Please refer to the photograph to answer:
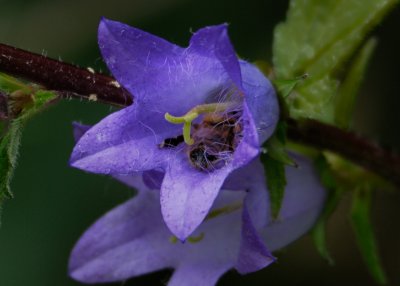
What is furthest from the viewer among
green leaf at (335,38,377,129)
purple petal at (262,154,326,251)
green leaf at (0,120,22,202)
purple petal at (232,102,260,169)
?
Answer: green leaf at (335,38,377,129)

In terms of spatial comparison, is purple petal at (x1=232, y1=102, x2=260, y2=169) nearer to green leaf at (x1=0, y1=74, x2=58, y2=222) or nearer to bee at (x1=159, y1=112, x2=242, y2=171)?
bee at (x1=159, y1=112, x2=242, y2=171)

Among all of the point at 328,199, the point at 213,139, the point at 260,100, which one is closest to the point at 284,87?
the point at 260,100

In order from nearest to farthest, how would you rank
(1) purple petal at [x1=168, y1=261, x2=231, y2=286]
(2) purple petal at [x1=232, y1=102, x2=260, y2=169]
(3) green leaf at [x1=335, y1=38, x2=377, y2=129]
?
(2) purple petal at [x1=232, y1=102, x2=260, y2=169] → (1) purple petal at [x1=168, y1=261, x2=231, y2=286] → (3) green leaf at [x1=335, y1=38, x2=377, y2=129]

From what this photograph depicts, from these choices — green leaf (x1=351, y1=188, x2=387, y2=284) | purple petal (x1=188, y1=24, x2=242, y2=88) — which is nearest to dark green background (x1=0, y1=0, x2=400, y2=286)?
green leaf (x1=351, y1=188, x2=387, y2=284)

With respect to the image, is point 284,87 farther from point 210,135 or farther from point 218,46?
point 218,46

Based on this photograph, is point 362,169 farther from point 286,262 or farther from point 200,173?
point 286,262

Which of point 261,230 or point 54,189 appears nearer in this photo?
point 261,230

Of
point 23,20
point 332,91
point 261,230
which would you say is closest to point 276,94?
point 332,91

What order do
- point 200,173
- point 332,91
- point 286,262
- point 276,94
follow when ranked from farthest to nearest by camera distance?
point 286,262 → point 332,91 → point 276,94 → point 200,173
